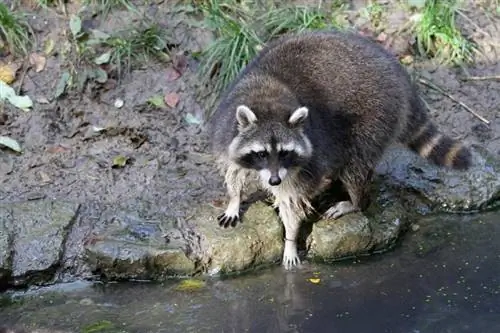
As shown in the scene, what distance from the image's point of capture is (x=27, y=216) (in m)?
4.85

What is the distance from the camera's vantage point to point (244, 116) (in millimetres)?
4582

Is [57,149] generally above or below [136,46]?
below

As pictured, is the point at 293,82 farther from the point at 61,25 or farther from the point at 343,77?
the point at 61,25

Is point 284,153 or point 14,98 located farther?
point 14,98

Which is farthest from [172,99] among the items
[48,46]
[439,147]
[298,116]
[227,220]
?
[439,147]

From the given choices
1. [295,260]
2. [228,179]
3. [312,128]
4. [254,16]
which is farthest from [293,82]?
[254,16]

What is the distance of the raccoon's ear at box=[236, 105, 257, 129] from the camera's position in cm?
454

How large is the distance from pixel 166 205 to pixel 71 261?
0.67 metres

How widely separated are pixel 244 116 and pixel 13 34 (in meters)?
2.10

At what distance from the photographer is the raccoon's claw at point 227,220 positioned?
491 cm

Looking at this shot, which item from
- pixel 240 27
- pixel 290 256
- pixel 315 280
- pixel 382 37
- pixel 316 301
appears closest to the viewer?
pixel 316 301

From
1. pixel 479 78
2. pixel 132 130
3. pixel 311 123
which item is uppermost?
pixel 311 123

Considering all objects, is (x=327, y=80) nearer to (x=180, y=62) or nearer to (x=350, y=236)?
(x=350, y=236)

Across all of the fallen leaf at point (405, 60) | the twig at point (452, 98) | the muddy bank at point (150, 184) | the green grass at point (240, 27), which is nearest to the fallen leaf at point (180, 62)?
the muddy bank at point (150, 184)
